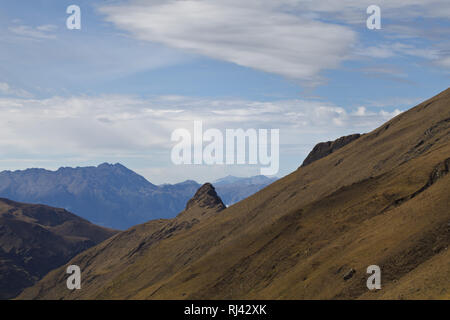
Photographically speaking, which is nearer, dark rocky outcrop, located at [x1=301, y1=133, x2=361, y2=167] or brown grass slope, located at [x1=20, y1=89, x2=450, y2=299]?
brown grass slope, located at [x1=20, y1=89, x2=450, y2=299]

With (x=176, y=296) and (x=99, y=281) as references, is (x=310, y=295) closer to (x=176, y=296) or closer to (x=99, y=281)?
(x=176, y=296)

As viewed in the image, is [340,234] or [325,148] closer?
[340,234]

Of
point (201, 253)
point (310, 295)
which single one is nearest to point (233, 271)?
point (310, 295)

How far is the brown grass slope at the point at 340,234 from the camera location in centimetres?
6756

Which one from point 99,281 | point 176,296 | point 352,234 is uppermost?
point 352,234

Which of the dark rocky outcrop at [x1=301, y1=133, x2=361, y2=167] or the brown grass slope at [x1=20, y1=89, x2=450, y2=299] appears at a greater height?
the dark rocky outcrop at [x1=301, y1=133, x2=361, y2=167]

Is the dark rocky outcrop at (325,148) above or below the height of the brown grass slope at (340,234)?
above

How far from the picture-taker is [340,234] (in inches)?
3652

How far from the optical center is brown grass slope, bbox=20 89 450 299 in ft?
222

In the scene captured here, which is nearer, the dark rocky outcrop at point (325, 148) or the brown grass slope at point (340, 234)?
the brown grass slope at point (340, 234)

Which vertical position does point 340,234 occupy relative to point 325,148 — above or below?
below
